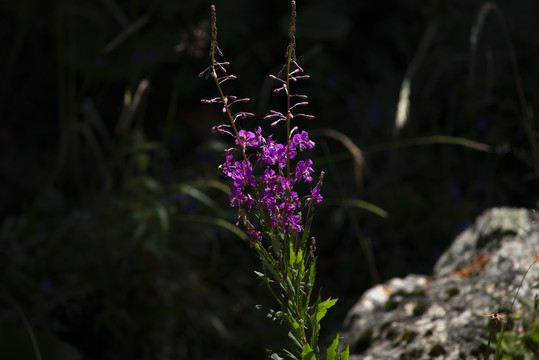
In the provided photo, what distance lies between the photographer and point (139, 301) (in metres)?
2.83

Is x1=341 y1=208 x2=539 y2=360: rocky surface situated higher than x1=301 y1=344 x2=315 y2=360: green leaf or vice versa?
x1=301 y1=344 x2=315 y2=360: green leaf

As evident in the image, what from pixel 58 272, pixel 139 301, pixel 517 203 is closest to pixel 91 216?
pixel 58 272

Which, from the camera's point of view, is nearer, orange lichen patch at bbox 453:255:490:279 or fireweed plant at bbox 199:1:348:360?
fireweed plant at bbox 199:1:348:360

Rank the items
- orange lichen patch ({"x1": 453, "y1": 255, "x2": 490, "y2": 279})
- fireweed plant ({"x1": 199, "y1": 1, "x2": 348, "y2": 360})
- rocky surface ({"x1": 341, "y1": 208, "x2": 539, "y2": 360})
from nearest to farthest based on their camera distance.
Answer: fireweed plant ({"x1": 199, "y1": 1, "x2": 348, "y2": 360})
rocky surface ({"x1": 341, "y1": 208, "x2": 539, "y2": 360})
orange lichen patch ({"x1": 453, "y1": 255, "x2": 490, "y2": 279})

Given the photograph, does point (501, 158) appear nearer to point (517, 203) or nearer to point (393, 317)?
point (517, 203)

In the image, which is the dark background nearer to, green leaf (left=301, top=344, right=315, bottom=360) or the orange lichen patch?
the orange lichen patch

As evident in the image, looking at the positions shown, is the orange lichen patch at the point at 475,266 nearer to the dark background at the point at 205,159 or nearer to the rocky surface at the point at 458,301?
the rocky surface at the point at 458,301

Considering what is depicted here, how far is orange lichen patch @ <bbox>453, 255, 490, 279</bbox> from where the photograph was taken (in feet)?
6.90

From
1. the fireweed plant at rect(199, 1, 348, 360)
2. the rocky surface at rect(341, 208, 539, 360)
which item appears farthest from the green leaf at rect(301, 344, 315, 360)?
the rocky surface at rect(341, 208, 539, 360)

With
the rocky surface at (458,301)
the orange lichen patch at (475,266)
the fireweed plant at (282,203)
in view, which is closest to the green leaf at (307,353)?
the fireweed plant at (282,203)

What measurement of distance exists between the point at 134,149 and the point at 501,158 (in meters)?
2.18

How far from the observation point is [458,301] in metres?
1.90

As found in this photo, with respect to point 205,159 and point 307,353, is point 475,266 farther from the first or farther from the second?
point 205,159

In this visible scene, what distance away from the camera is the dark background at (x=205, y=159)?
2814mm
